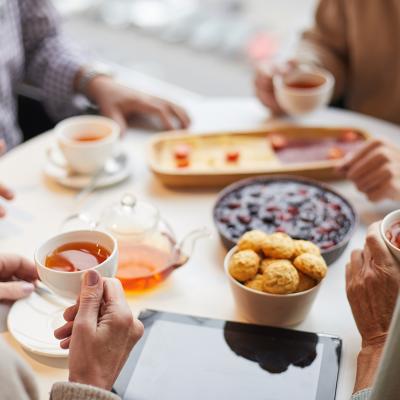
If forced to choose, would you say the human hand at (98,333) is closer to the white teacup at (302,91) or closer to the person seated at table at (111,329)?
the person seated at table at (111,329)

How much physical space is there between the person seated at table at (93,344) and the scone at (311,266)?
0.99 feet

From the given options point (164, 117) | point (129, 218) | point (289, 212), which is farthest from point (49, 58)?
point (289, 212)

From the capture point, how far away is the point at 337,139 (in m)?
1.65

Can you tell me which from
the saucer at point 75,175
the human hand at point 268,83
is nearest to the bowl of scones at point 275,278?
the saucer at point 75,175

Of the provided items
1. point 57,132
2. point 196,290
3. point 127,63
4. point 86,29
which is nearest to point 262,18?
point 127,63

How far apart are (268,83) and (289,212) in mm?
585

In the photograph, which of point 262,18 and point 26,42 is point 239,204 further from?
point 262,18

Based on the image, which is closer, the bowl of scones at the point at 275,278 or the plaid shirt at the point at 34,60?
the bowl of scones at the point at 275,278

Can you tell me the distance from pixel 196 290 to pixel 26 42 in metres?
1.20

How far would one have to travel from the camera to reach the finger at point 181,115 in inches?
68.9

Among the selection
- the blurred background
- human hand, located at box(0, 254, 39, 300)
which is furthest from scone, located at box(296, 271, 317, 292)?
the blurred background

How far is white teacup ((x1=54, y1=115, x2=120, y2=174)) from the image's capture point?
4.87 feet

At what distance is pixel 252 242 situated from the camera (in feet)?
3.66

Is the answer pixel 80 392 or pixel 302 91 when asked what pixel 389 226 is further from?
pixel 302 91
